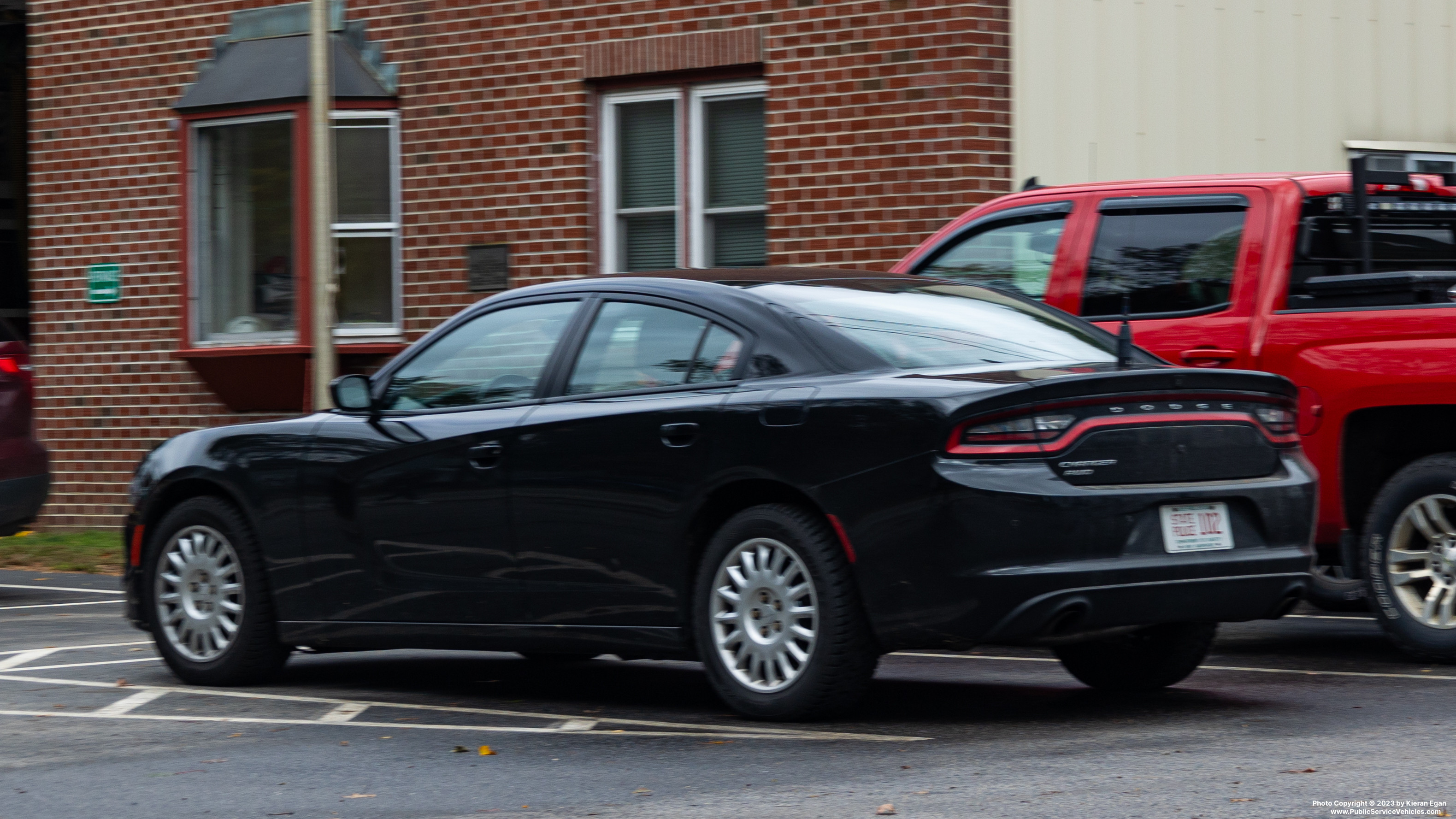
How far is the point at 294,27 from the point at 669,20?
3258 millimetres

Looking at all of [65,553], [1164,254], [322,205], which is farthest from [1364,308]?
[65,553]

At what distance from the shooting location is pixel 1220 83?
14.1 metres

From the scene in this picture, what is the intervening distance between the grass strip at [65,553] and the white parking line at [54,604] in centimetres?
178

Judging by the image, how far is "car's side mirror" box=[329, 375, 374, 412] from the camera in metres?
7.97

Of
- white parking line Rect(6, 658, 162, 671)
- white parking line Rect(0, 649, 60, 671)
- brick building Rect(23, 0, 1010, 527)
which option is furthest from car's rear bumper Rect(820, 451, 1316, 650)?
brick building Rect(23, 0, 1010, 527)

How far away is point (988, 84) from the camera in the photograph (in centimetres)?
1302

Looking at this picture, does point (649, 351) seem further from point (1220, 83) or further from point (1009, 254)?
point (1220, 83)

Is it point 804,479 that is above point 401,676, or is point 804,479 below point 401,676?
above

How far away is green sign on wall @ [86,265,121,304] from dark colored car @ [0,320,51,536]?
430cm

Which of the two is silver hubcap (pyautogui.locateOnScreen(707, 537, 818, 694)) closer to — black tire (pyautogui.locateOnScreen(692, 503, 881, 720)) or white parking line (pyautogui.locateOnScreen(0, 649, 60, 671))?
black tire (pyautogui.locateOnScreen(692, 503, 881, 720))

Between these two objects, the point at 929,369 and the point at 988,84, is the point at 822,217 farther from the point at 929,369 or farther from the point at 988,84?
the point at 929,369

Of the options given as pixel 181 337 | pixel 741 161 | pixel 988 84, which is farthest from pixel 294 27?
pixel 988 84

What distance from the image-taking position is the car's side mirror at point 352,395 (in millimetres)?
7973

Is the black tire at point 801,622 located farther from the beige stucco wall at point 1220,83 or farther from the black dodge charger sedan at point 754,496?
the beige stucco wall at point 1220,83
